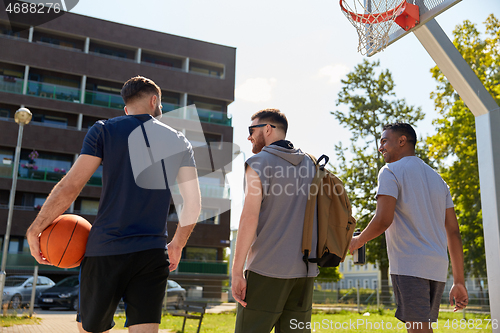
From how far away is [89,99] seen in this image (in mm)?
34469

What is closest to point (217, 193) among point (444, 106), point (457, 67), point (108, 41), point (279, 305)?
point (108, 41)

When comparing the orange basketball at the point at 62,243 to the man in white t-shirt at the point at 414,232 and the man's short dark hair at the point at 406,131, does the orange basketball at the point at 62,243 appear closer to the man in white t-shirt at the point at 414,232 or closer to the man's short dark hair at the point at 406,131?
the man in white t-shirt at the point at 414,232

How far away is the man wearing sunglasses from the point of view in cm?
295

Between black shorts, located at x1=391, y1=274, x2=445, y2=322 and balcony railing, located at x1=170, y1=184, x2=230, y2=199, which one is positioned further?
balcony railing, located at x1=170, y1=184, x2=230, y2=199

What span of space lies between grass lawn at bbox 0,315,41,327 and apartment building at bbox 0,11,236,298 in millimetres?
16774

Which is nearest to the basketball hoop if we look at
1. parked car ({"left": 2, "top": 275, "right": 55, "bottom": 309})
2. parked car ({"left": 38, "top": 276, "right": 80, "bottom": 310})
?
parked car ({"left": 2, "top": 275, "right": 55, "bottom": 309})

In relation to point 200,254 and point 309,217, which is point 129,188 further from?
point 200,254

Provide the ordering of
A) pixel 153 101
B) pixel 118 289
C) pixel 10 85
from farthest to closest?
pixel 10 85, pixel 153 101, pixel 118 289

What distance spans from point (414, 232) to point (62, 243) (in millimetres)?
2719

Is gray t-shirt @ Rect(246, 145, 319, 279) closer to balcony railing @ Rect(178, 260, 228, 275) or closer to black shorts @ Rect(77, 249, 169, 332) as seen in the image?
black shorts @ Rect(77, 249, 169, 332)

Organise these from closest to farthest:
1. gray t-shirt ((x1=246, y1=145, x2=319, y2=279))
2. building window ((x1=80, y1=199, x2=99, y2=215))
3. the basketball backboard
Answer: gray t-shirt ((x1=246, y1=145, x2=319, y2=279)), the basketball backboard, building window ((x1=80, y1=199, x2=99, y2=215))

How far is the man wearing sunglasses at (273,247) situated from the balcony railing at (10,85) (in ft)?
114

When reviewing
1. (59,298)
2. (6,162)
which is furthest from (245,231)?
(6,162)

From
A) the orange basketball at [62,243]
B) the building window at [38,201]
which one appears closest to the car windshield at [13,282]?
the orange basketball at [62,243]
